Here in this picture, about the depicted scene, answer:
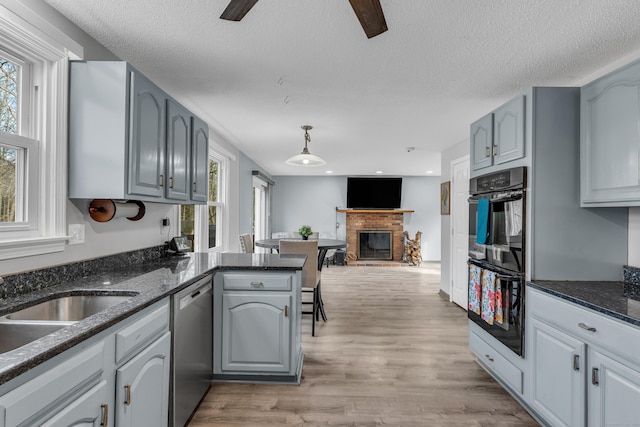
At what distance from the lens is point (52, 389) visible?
3.12 ft

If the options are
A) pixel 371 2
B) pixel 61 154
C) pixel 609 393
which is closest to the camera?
pixel 371 2

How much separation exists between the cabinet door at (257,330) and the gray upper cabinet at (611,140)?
1983 millimetres

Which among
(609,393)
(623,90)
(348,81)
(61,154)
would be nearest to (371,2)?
(348,81)

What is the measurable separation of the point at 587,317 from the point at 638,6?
1507mm

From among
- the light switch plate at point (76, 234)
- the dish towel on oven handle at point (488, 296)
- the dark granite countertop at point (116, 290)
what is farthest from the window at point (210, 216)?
the dish towel on oven handle at point (488, 296)

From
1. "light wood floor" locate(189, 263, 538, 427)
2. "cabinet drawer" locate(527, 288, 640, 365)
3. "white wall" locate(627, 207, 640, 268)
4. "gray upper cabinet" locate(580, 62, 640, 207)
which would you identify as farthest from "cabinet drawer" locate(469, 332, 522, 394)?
"gray upper cabinet" locate(580, 62, 640, 207)

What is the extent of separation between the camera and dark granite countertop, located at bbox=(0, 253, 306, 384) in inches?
35.5

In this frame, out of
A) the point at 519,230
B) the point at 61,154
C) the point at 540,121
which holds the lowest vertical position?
the point at 519,230

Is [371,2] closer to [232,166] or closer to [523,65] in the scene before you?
[523,65]

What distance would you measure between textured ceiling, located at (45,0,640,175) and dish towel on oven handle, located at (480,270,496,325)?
4.70 feet

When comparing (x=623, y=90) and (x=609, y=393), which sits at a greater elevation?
(x=623, y=90)

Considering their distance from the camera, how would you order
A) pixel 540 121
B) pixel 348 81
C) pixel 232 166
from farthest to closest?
pixel 232 166, pixel 348 81, pixel 540 121

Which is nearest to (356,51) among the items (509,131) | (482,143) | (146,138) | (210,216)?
(509,131)

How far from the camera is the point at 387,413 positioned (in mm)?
2092
